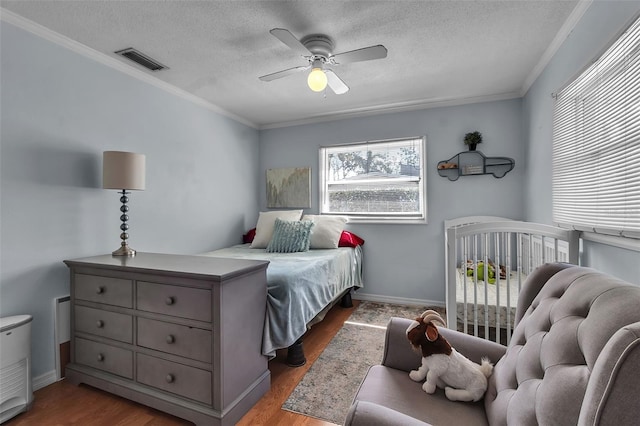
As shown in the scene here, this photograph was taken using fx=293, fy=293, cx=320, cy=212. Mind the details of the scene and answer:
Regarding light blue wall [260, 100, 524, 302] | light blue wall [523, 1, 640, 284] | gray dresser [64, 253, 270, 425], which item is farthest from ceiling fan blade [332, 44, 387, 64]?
gray dresser [64, 253, 270, 425]

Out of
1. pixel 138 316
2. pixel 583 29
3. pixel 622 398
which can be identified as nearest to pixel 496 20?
pixel 583 29

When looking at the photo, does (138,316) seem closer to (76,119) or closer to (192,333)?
(192,333)

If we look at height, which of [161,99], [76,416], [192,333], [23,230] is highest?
[161,99]

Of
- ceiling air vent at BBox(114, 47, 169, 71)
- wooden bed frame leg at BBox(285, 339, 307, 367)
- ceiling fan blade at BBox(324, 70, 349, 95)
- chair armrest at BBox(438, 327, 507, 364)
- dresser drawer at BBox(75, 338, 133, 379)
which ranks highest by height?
ceiling air vent at BBox(114, 47, 169, 71)

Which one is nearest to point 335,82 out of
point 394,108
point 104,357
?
point 394,108

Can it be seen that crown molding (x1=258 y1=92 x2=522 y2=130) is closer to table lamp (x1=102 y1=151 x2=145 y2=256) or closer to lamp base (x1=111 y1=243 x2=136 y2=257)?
table lamp (x1=102 y1=151 x2=145 y2=256)

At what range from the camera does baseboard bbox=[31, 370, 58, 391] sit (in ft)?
6.36

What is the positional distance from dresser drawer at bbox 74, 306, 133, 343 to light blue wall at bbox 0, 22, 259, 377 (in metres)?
0.26

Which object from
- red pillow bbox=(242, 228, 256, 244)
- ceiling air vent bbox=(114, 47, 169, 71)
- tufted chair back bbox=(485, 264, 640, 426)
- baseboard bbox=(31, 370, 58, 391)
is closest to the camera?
tufted chair back bbox=(485, 264, 640, 426)

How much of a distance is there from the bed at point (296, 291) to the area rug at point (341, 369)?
248 mm

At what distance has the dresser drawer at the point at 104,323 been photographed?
1.81m

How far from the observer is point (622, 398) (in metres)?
0.52

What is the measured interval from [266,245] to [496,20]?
2.89 metres

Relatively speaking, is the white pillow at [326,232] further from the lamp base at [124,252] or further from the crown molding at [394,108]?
the lamp base at [124,252]
